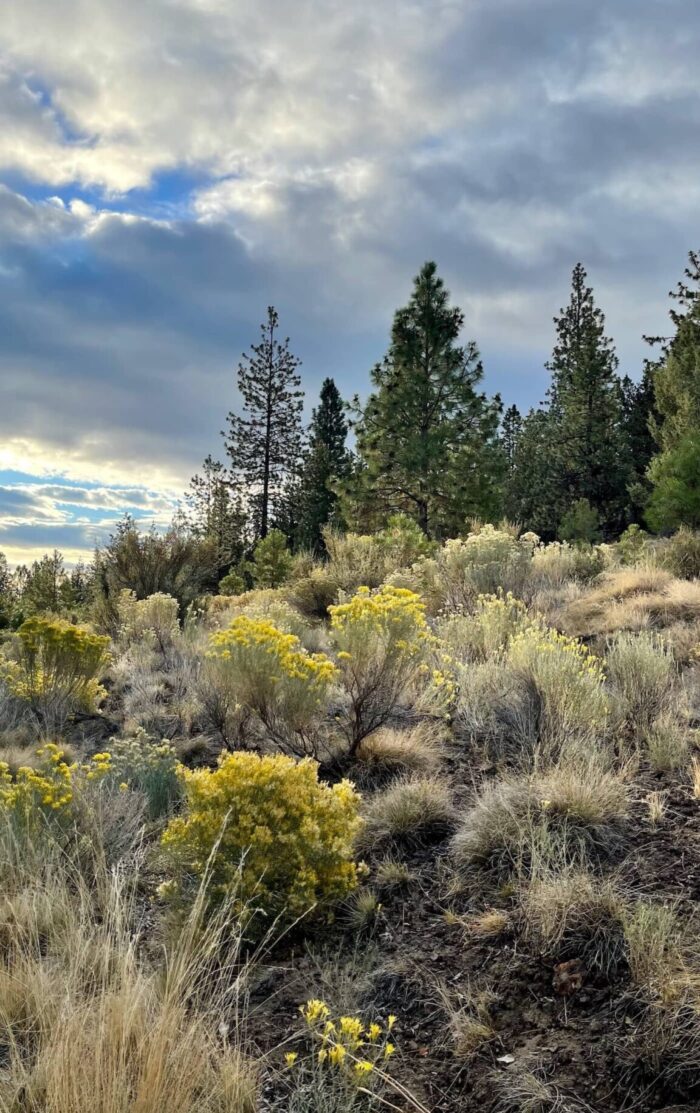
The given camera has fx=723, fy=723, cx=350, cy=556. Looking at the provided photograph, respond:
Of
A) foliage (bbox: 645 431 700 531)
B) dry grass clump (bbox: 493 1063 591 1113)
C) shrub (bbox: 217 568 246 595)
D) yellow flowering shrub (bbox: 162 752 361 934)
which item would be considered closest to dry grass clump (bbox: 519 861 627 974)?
dry grass clump (bbox: 493 1063 591 1113)

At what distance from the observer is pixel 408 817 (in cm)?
392

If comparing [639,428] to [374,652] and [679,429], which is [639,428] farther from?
[374,652]

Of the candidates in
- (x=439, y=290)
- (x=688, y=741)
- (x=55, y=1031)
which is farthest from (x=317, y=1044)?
(x=439, y=290)

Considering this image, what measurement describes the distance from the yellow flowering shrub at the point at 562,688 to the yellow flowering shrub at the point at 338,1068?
2547 mm

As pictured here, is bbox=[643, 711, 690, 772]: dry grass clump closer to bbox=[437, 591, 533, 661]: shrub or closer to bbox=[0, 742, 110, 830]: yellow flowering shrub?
bbox=[437, 591, 533, 661]: shrub

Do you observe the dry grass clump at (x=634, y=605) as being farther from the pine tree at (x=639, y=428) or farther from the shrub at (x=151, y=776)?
the pine tree at (x=639, y=428)

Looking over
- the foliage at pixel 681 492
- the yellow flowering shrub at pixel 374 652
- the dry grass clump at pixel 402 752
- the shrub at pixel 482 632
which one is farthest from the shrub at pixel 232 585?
the dry grass clump at pixel 402 752

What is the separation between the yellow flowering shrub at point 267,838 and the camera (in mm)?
3172

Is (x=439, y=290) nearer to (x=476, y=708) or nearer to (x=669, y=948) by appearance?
(x=476, y=708)

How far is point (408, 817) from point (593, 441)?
33022 mm

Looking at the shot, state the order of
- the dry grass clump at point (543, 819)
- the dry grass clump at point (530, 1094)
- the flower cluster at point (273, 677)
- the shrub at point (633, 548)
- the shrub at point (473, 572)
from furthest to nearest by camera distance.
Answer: the shrub at point (633, 548), the shrub at point (473, 572), the flower cluster at point (273, 677), the dry grass clump at point (543, 819), the dry grass clump at point (530, 1094)

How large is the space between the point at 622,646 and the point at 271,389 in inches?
1317

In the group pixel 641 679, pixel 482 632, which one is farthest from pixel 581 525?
pixel 641 679

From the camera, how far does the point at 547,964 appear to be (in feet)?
8.95
